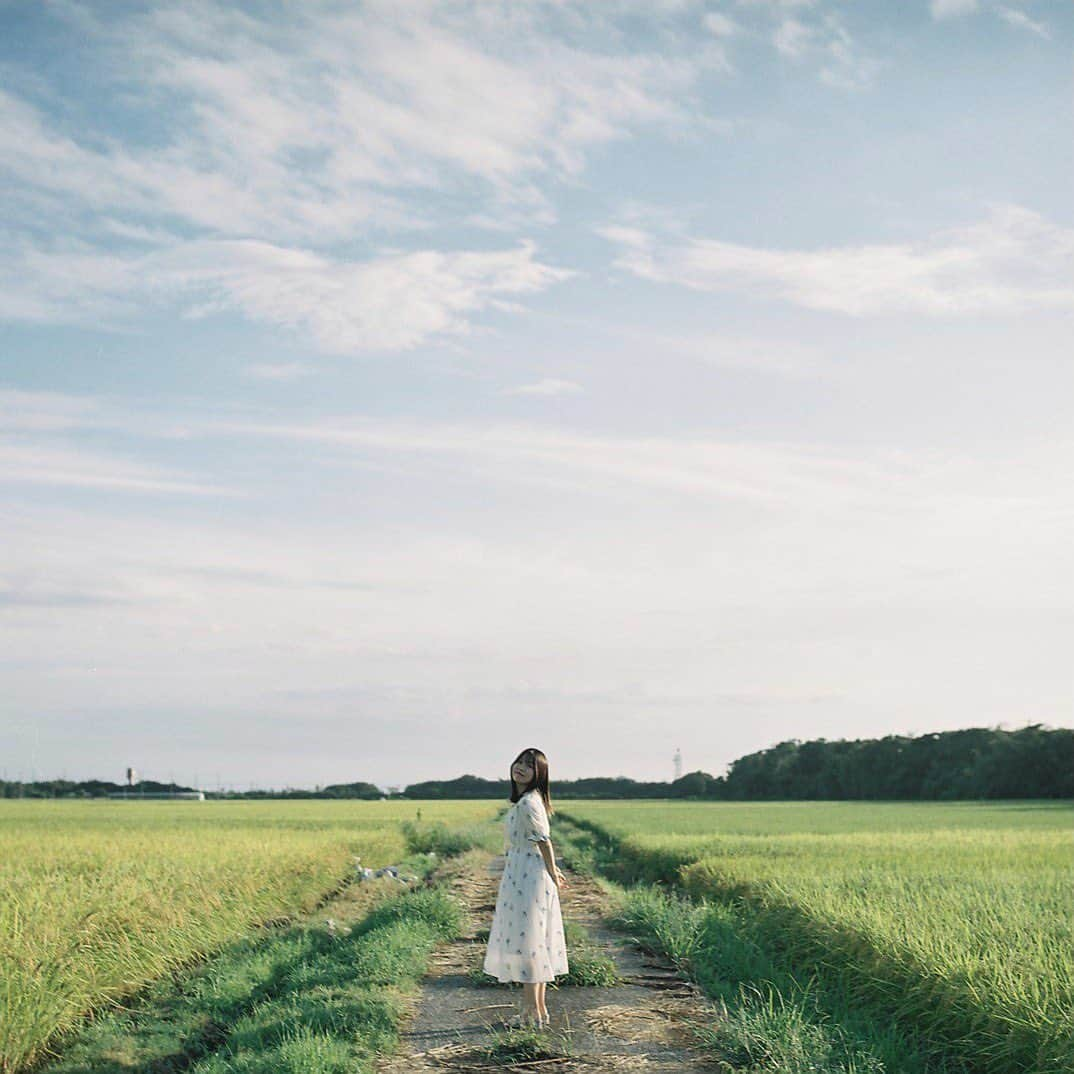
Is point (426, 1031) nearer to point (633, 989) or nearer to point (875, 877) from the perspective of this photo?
point (633, 989)

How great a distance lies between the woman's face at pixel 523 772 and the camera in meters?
9.54

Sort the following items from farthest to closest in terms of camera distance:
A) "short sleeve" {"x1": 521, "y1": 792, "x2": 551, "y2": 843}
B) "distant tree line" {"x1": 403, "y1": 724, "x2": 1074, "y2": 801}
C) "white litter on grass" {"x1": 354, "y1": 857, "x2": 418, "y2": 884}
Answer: "distant tree line" {"x1": 403, "y1": 724, "x2": 1074, "y2": 801} → "white litter on grass" {"x1": 354, "y1": 857, "x2": 418, "y2": 884} → "short sleeve" {"x1": 521, "y1": 792, "x2": 551, "y2": 843}

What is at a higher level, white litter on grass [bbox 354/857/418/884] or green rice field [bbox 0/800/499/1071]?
green rice field [bbox 0/800/499/1071]

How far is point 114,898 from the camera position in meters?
13.6

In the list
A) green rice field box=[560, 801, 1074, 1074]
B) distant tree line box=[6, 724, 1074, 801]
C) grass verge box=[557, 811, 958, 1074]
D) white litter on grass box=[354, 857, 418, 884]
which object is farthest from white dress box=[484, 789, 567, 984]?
distant tree line box=[6, 724, 1074, 801]

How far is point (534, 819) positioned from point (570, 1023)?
1664mm

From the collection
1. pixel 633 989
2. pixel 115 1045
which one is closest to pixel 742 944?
pixel 633 989

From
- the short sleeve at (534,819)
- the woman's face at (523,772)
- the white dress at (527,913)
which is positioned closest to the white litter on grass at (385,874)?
the white dress at (527,913)

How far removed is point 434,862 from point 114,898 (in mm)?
18355

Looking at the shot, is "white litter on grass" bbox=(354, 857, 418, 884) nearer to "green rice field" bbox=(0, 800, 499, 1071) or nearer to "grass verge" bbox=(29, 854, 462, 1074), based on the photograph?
"green rice field" bbox=(0, 800, 499, 1071)

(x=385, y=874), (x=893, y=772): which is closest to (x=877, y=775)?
(x=893, y=772)

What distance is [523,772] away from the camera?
954 cm

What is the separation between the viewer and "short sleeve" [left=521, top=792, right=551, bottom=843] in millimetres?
9508

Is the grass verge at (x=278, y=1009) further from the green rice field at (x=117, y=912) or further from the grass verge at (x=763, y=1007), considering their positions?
the grass verge at (x=763, y=1007)
